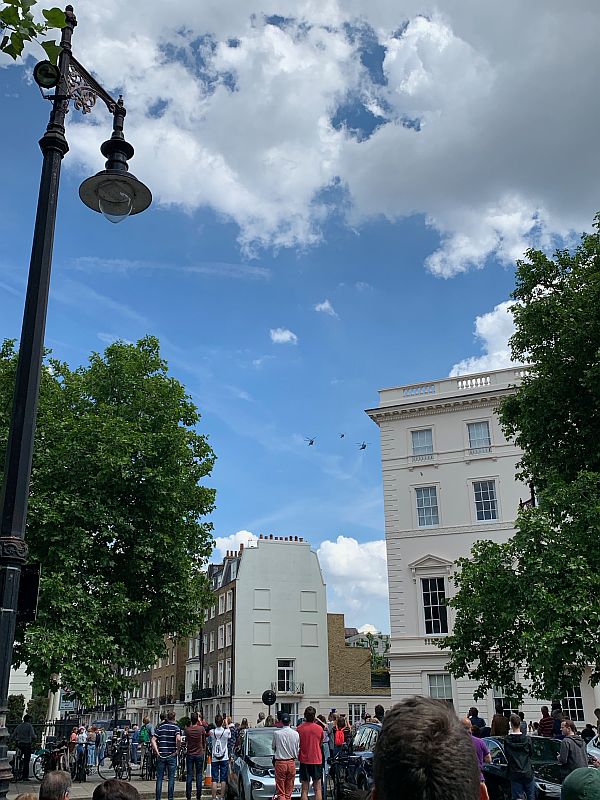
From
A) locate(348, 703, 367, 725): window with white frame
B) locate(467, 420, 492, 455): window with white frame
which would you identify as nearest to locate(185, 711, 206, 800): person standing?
locate(467, 420, 492, 455): window with white frame

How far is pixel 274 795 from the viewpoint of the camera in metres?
15.8

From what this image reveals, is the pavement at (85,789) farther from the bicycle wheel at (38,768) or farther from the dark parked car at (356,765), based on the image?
the dark parked car at (356,765)

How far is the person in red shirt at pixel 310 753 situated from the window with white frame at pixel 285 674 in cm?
4060

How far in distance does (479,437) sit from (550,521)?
2036cm

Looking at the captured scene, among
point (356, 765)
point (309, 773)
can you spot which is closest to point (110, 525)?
point (356, 765)

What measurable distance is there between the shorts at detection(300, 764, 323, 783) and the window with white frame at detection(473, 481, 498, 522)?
26.3m

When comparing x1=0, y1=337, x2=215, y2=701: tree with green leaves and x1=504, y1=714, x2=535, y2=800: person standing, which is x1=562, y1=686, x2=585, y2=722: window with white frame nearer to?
x1=0, y1=337, x2=215, y2=701: tree with green leaves

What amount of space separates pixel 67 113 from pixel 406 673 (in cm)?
3627

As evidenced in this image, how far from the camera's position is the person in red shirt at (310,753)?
15.0m

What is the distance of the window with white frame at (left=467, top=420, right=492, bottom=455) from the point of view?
40.9m

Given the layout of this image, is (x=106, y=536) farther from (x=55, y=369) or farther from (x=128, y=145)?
(x=128, y=145)

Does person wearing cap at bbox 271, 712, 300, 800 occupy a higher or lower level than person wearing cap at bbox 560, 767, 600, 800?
lower

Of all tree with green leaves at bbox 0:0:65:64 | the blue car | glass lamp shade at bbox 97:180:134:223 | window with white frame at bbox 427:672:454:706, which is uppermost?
glass lamp shade at bbox 97:180:134:223

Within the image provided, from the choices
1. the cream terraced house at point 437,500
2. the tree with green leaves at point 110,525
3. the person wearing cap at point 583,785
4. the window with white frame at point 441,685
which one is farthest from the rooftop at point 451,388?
the person wearing cap at point 583,785
